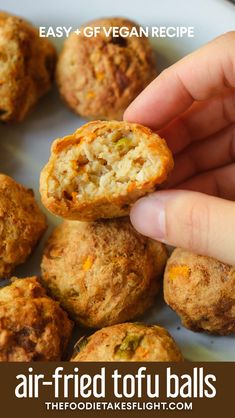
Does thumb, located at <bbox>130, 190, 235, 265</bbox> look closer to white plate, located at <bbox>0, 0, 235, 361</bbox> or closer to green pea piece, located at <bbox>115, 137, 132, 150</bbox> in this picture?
green pea piece, located at <bbox>115, 137, 132, 150</bbox>

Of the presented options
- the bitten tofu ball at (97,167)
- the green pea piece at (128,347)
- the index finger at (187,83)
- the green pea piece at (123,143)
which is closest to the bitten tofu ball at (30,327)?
the green pea piece at (128,347)

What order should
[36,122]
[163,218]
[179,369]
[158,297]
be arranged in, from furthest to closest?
[36,122] → [158,297] → [179,369] → [163,218]

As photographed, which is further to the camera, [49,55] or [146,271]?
Answer: [49,55]

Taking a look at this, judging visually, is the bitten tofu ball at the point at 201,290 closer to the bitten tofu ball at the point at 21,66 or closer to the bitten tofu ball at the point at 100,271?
the bitten tofu ball at the point at 100,271

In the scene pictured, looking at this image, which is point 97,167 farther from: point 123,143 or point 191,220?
point 191,220

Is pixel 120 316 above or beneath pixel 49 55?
beneath

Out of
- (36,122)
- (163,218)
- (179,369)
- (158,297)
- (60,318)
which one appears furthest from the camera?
(36,122)

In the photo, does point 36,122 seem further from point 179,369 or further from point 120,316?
point 179,369

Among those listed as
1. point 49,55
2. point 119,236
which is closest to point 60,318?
point 119,236
